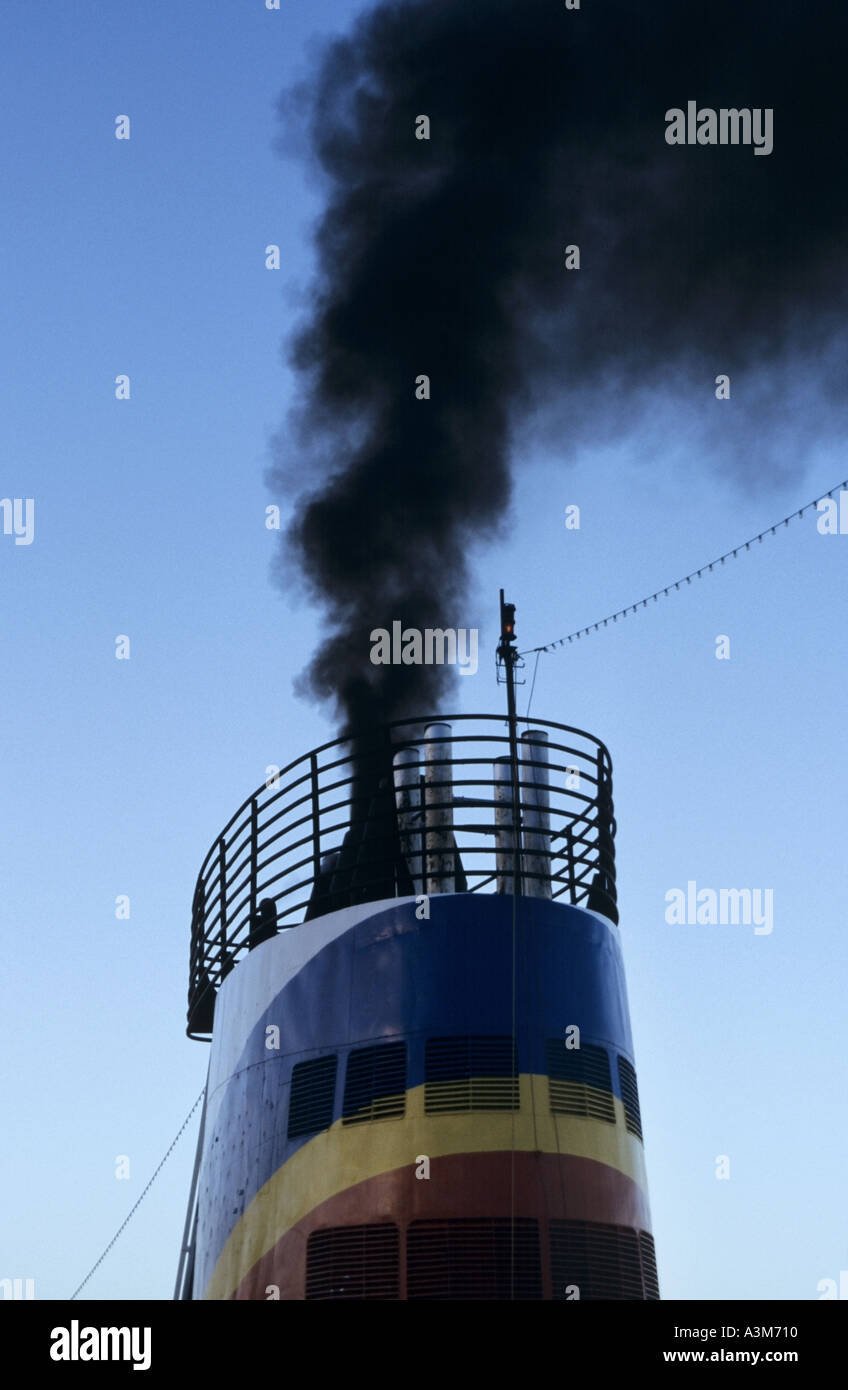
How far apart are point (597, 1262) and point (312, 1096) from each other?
9.01 ft

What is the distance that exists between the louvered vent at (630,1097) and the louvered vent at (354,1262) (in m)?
2.50

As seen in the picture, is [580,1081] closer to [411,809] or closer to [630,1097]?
[630,1097]

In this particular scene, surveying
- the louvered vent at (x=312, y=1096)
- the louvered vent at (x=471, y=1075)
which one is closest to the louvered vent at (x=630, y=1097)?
the louvered vent at (x=471, y=1075)

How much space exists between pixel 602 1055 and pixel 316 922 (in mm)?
2853

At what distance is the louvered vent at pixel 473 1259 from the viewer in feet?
41.5

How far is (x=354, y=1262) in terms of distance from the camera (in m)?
13.0

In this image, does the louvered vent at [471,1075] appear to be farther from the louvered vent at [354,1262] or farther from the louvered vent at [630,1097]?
the louvered vent at [630,1097]

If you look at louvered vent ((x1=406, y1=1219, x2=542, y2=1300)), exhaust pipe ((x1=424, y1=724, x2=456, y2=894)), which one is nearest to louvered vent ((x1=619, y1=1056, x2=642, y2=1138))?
louvered vent ((x1=406, y1=1219, x2=542, y2=1300))

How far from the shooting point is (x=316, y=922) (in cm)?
1498

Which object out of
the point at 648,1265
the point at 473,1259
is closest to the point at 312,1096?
the point at 473,1259

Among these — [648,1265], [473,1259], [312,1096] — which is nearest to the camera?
[473,1259]
